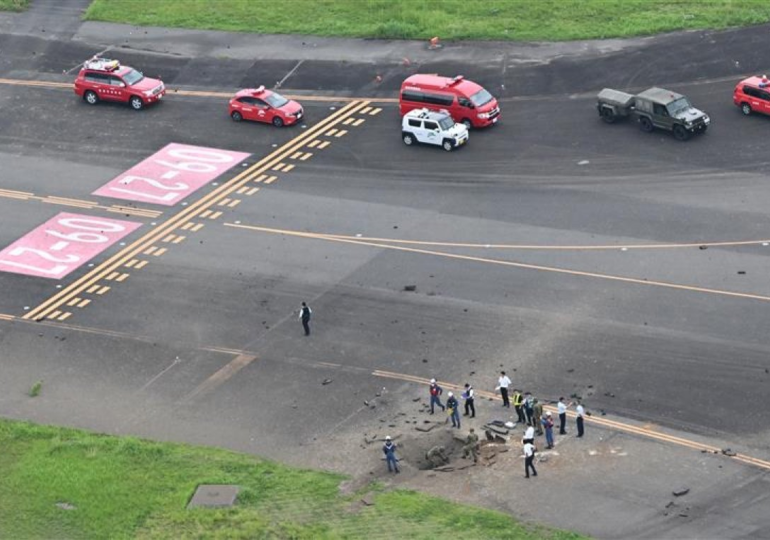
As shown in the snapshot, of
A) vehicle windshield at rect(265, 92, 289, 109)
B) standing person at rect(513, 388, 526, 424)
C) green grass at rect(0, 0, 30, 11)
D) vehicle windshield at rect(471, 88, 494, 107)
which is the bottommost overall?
standing person at rect(513, 388, 526, 424)

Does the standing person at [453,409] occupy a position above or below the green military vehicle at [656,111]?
below

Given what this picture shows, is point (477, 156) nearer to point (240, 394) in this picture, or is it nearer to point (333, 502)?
point (240, 394)

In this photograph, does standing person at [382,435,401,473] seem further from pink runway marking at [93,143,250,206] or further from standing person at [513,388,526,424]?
pink runway marking at [93,143,250,206]

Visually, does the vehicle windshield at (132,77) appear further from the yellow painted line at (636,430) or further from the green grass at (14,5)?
the yellow painted line at (636,430)

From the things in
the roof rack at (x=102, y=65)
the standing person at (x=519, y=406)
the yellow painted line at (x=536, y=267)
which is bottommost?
the standing person at (x=519, y=406)

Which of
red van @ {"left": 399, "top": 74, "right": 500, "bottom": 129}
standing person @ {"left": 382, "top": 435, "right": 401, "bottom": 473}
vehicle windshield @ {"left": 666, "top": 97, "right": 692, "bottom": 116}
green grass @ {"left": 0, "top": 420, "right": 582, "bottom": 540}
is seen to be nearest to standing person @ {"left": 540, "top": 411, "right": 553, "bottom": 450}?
green grass @ {"left": 0, "top": 420, "right": 582, "bottom": 540}

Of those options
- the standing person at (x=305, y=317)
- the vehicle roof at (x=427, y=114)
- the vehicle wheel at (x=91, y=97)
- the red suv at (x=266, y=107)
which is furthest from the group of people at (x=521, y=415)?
the vehicle wheel at (x=91, y=97)
